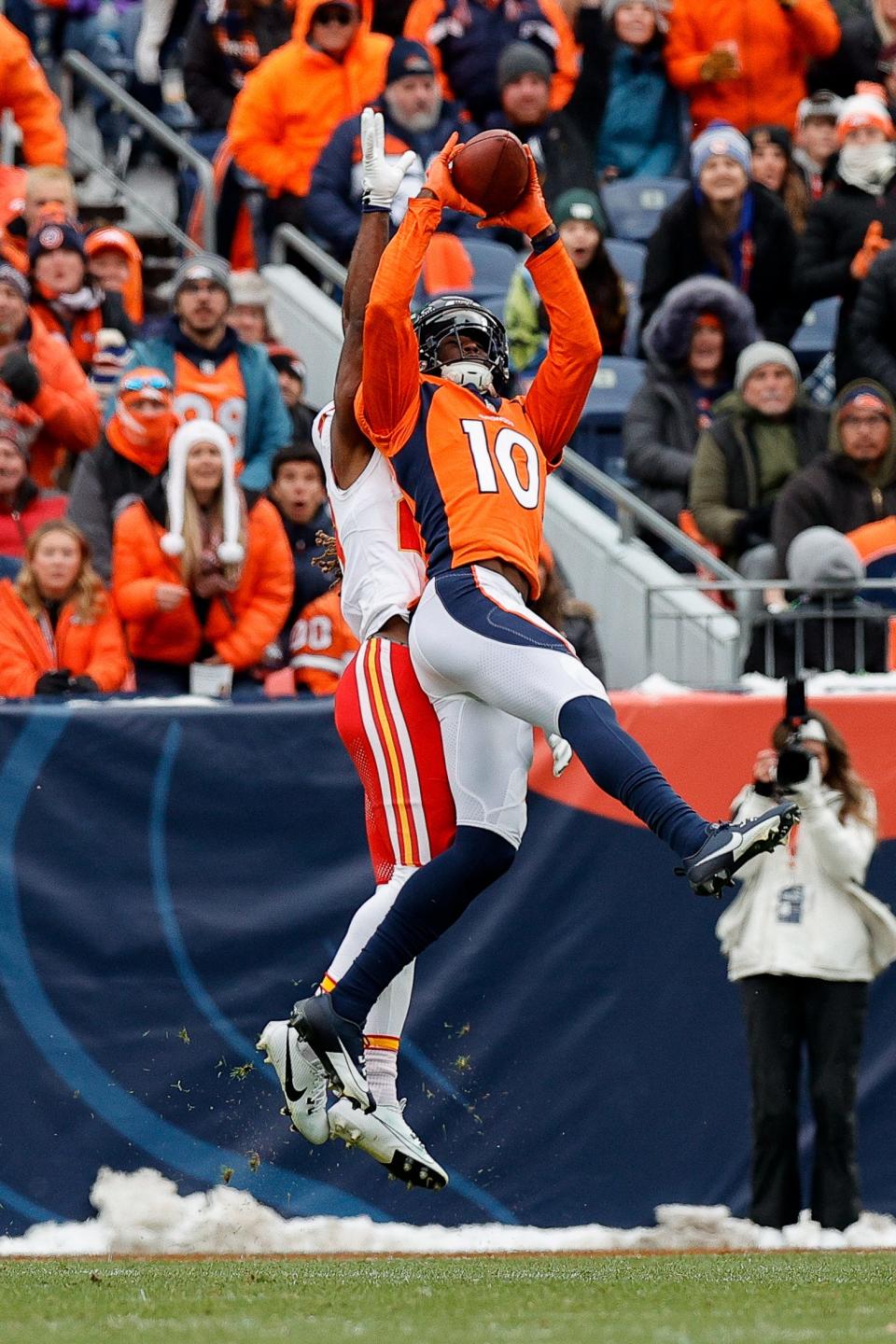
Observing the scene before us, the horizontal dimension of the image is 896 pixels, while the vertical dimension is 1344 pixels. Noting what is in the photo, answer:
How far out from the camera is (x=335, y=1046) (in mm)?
6152

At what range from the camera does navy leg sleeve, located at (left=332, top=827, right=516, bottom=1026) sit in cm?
618

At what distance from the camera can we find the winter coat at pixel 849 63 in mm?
13688

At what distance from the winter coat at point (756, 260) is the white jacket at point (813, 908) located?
12.9 ft

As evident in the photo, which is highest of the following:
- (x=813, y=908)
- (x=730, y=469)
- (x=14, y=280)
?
(x=14, y=280)

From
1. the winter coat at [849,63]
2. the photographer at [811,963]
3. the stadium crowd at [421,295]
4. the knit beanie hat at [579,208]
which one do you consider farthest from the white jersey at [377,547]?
the winter coat at [849,63]

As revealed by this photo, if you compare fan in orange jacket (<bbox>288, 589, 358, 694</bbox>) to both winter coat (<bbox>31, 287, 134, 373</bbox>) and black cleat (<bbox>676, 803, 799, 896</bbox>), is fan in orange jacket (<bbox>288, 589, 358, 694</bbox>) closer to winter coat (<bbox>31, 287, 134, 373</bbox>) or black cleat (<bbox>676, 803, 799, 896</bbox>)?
winter coat (<bbox>31, 287, 134, 373</bbox>)

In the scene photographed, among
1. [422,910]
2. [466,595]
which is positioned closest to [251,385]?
[466,595]

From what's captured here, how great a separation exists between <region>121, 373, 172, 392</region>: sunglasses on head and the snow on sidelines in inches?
122

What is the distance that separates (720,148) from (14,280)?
352 cm

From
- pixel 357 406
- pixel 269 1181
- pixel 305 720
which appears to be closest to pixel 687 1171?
pixel 269 1181

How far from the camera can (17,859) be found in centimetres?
851

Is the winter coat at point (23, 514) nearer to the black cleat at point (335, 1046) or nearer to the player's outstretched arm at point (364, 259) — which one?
the player's outstretched arm at point (364, 259)

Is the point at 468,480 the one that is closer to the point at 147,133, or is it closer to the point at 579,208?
the point at 579,208

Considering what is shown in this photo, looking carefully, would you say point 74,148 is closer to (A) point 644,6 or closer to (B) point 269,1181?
(A) point 644,6
